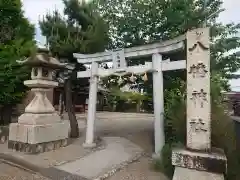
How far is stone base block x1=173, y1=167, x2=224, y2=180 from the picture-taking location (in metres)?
3.58

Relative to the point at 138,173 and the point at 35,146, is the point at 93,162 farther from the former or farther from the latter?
the point at 35,146

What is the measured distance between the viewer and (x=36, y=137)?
6973 mm

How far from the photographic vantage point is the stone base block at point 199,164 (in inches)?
140

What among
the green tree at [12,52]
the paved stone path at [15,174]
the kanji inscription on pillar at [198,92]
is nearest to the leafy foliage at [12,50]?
the green tree at [12,52]

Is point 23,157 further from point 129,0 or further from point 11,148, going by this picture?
point 129,0

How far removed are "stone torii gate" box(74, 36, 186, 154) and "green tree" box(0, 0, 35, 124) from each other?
3132 mm

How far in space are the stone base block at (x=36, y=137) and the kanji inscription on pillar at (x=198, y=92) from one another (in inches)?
191

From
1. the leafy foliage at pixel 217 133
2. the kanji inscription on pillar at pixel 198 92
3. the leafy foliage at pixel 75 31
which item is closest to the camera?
the kanji inscription on pillar at pixel 198 92

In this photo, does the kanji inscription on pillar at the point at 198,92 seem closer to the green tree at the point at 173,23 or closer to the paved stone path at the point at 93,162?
the paved stone path at the point at 93,162

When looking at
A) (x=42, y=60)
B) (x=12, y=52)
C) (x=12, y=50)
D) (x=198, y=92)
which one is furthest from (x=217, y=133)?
(x=12, y=50)

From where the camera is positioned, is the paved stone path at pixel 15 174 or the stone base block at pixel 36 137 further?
the stone base block at pixel 36 137

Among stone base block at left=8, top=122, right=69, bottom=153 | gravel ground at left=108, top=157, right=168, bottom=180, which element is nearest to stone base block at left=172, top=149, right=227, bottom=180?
gravel ground at left=108, top=157, right=168, bottom=180

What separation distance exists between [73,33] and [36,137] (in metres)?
4.19

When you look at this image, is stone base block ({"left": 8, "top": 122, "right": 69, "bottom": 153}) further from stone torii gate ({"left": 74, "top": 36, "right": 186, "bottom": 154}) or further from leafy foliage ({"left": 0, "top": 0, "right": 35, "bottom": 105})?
leafy foliage ({"left": 0, "top": 0, "right": 35, "bottom": 105})
